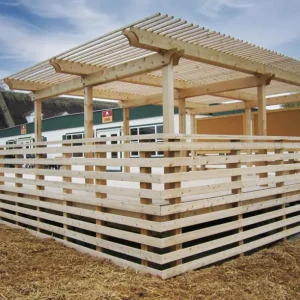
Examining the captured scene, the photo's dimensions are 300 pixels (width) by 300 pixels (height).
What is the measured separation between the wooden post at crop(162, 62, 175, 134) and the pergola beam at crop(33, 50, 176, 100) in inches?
5.7

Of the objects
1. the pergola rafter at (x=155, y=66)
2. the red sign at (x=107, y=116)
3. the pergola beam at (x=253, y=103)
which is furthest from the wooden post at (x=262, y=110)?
the red sign at (x=107, y=116)

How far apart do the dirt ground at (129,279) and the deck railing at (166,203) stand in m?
0.21

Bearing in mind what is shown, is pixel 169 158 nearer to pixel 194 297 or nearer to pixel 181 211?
pixel 181 211

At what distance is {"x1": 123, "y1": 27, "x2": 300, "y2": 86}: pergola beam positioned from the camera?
16.8 ft

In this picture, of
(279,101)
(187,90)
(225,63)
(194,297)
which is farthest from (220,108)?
(194,297)

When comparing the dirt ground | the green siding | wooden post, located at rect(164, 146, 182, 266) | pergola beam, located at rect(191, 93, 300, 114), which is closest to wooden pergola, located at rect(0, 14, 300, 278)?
Result: wooden post, located at rect(164, 146, 182, 266)

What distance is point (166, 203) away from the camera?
478 cm

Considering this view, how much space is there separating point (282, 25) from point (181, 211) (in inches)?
385

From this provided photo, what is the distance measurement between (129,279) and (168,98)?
2.55 meters

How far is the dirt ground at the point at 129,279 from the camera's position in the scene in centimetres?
403

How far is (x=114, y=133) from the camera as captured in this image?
804 inches

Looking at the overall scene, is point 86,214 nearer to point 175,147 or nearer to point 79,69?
point 175,147

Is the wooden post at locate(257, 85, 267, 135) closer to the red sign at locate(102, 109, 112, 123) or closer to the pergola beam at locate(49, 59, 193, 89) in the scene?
the pergola beam at locate(49, 59, 193, 89)

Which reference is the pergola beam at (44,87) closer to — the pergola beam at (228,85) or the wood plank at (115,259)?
the pergola beam at (228,85)
